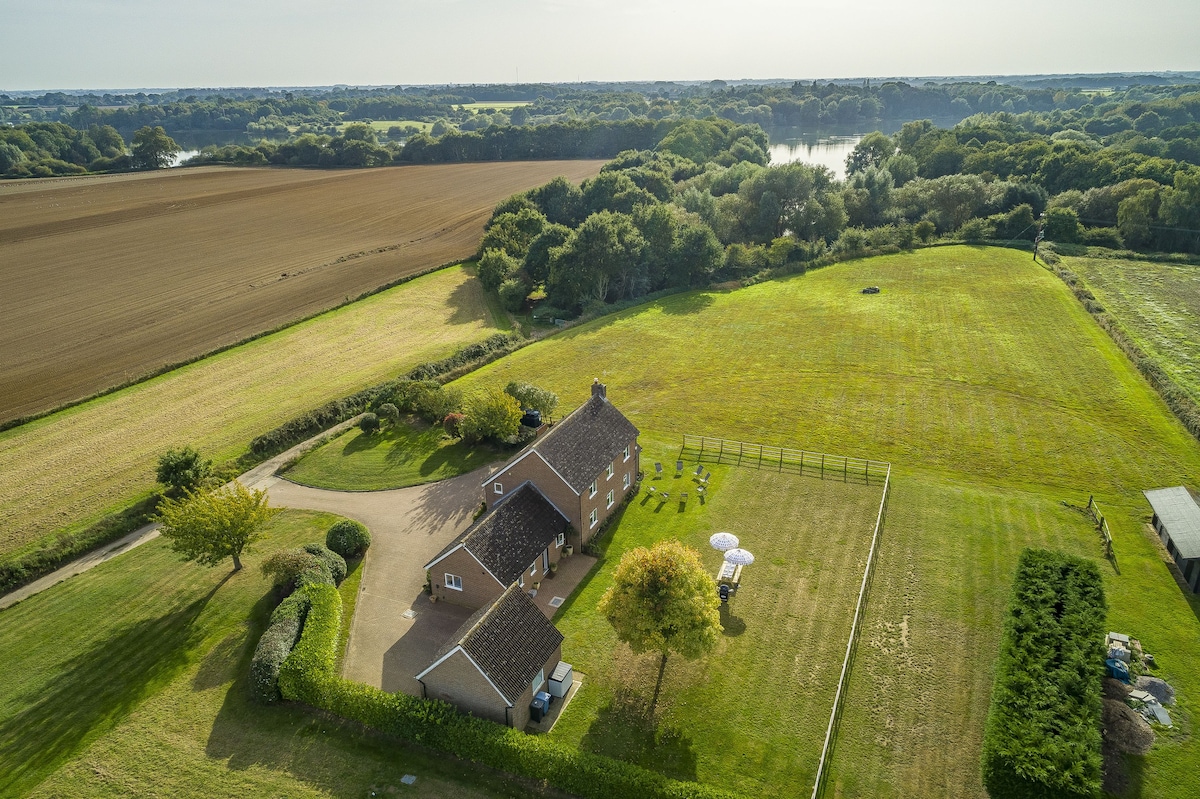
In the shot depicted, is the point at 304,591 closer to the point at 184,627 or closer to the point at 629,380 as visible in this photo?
the point at 184,627

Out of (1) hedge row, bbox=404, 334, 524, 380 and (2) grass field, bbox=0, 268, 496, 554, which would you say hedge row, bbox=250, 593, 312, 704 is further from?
(1) hedge row, bbox=404, 334, 524, 380

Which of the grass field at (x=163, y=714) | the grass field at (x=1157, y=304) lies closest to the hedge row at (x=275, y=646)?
the grass field at (x=163, y=714)

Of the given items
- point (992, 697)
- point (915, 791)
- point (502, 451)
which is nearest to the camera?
point (915, 791)

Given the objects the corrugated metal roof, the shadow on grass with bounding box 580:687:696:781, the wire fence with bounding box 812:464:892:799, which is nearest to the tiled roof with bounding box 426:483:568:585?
the shadow on grass with bounding box 580:687:696:781

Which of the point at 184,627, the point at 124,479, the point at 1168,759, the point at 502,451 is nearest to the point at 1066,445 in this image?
the point at 1168,759

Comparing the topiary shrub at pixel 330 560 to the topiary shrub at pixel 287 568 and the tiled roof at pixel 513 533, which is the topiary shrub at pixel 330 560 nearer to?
the topiary shrub at pixel 287 568
